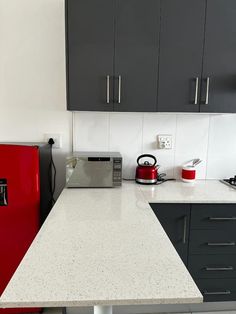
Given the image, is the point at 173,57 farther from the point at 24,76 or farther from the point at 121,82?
the point at 24,76

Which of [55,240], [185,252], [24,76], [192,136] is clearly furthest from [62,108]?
[185,252]

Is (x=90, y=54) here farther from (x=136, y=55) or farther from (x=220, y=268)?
(x=220, y=268)

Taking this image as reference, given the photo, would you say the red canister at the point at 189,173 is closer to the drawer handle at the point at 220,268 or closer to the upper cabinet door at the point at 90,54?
the drawer handle at the point at 220,268

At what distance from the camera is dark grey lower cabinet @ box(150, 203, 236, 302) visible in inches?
69.1

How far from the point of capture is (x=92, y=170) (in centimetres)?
186

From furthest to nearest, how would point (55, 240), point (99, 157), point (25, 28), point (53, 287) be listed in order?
point (25, 28), point (99, 157), point (55, 240), point (53, 287)

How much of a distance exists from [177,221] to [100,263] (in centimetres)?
94

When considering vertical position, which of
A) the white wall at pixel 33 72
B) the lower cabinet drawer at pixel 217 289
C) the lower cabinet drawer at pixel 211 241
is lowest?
the lower cabinet drawer at pixel 217 289

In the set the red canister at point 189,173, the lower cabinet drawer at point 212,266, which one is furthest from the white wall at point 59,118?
the lower cabinet drawer at point 212,266

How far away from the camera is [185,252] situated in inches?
70.2

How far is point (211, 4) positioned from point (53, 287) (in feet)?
6.08

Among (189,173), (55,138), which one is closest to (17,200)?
(55,138)

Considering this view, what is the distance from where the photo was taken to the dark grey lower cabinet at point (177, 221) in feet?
5.70

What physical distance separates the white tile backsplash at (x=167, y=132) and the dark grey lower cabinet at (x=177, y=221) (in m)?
0.52
